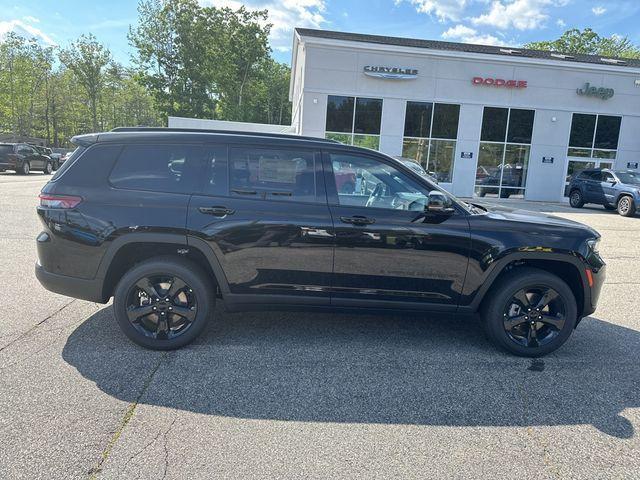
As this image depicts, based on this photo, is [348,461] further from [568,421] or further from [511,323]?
[511,323]

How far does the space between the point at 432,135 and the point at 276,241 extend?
1860cm

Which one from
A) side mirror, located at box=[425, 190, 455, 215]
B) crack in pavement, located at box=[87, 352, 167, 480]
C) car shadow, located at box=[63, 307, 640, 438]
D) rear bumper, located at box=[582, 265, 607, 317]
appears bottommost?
crack in pavement, located at box=[87, 352, 167, 480]

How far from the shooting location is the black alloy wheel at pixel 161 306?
3.81 m

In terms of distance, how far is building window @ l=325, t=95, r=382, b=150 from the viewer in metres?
20.0

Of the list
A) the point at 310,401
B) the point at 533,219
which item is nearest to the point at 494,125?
the point at 533,219

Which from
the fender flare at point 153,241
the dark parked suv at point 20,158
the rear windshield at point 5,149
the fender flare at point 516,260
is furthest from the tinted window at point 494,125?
the rear windshield at point 5,149

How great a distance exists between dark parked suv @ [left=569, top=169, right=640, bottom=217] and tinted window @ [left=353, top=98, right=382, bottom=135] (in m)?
8.86

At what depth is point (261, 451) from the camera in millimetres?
2596

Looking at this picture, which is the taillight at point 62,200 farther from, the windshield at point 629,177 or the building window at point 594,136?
the building window at point 594,136

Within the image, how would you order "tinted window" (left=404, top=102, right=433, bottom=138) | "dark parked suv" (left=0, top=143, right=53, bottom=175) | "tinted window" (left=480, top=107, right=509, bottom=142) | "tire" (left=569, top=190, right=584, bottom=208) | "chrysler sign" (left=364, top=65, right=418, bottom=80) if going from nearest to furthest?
"tire" (left=569, top=190, right=584, bottom=208) → "chrysler sign" (left=364, top=65, right=418, bottom=80) → "tinted window" (left=404, top=102, right=433, bottom=138) → "tinted window" (left=480, top=107, right=509, bottom=142) → "dark parked suv" (left=0, top=143, right=53, bottom=175)

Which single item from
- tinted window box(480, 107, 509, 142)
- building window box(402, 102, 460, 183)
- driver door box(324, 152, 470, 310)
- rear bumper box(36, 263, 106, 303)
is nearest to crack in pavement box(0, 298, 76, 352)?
rear bumper box(36, 263, 106, 303)

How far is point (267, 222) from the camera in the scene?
146 inches

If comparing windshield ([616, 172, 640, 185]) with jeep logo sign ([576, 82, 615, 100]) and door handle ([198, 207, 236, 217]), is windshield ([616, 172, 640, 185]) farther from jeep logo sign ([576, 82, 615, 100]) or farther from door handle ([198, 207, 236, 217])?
door handle ([198, 207, 236, 217])

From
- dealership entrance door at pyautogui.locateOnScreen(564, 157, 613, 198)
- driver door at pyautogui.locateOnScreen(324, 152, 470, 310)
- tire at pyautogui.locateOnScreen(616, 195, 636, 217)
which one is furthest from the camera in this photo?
dealership entrance door at pyautogui.locateOnScreen(564, 157, 613, 198)
